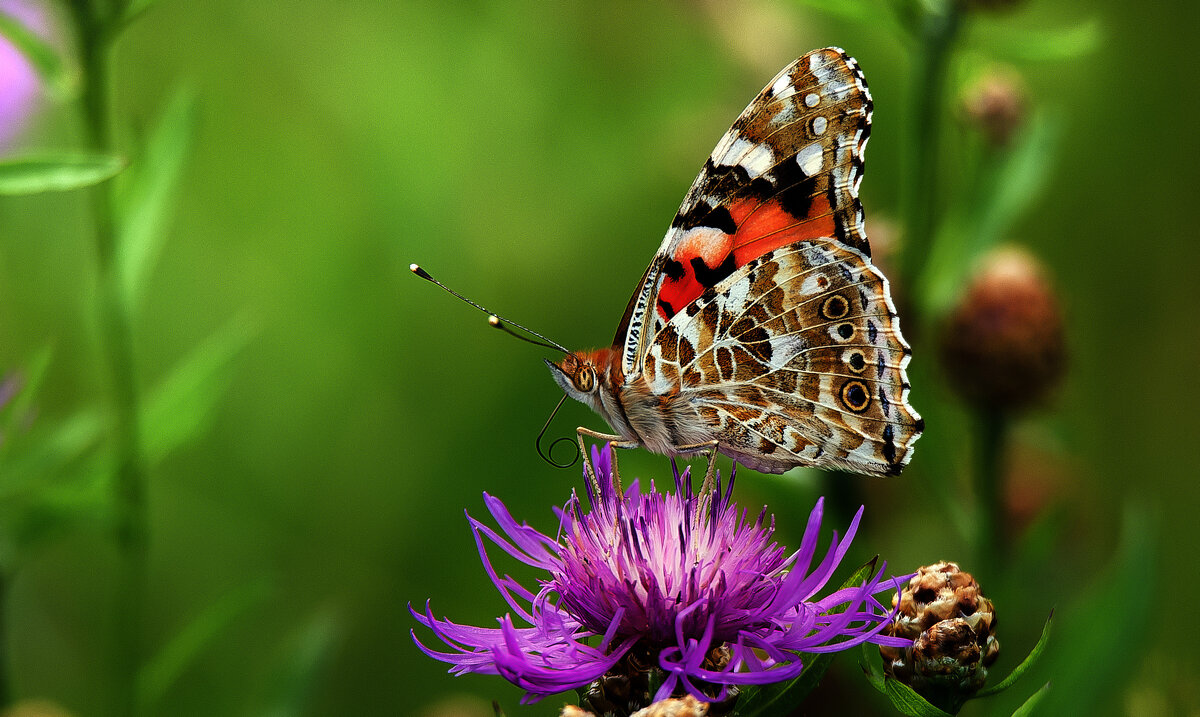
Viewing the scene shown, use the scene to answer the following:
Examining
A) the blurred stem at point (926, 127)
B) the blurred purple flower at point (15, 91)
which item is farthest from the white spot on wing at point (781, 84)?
the blurred purple flower at point (15, 91)

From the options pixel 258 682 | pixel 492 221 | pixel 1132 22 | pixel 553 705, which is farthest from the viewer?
pixel 492 221

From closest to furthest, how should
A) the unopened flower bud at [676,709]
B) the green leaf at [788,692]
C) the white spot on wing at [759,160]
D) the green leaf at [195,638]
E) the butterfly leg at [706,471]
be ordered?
1. the unopened flower bud at [676,709]
2. the green leaf at [788,692]
3. the butterfly leg at [706,471]
4. the white spot on wing at [759,160]
5. the green leaf at [195,638]

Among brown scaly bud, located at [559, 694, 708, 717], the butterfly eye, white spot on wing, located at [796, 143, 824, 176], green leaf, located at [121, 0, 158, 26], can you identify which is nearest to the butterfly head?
the butterfly eye

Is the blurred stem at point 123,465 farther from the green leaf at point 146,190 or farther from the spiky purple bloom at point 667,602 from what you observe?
the spiky purple bloom at point 667,602

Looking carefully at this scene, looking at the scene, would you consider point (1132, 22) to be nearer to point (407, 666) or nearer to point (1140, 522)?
point (1140, 522)

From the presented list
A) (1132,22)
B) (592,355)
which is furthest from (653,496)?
(1132,22)

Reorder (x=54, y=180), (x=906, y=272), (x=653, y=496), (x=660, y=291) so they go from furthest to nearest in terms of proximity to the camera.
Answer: (x=906, y=272)
(x=660, y=291)
(x=653, y=496)
(x=54, y=180)

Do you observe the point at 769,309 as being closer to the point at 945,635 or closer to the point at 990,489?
the point at 945,635
